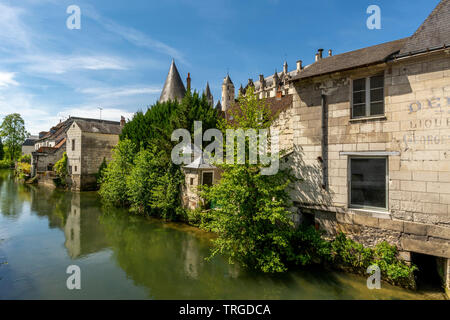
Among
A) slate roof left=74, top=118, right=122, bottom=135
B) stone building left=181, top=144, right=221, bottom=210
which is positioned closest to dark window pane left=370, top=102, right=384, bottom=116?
stone building left=181, top=144, right=221, bottom=210

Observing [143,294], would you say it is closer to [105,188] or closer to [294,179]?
[294,179]

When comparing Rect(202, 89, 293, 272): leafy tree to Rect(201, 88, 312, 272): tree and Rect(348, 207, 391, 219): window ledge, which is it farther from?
Rect(348, 207, 391, 219): window ledge

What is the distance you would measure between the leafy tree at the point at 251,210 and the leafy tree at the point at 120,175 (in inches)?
416

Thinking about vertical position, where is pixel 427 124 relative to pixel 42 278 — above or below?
above

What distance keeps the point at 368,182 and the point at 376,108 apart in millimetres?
2146

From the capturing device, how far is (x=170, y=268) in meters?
7.56

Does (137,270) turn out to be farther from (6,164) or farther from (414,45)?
(6,164)

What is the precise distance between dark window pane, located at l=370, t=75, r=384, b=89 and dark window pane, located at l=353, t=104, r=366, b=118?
1.98ft

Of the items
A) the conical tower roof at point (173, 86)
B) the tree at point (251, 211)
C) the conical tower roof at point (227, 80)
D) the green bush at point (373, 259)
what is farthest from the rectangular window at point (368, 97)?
the conical tower roof at point (227, 80)

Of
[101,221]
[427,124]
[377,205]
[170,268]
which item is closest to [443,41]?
[427,124]

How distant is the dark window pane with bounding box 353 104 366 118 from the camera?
22.9 ft

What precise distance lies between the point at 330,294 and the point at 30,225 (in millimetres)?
13618

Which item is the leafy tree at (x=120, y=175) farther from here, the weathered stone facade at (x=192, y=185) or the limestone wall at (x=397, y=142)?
the limestone wall at (x=397, y=142)

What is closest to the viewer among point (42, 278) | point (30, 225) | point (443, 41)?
point (443, 41)
